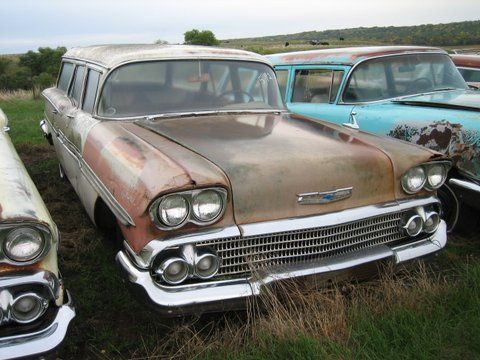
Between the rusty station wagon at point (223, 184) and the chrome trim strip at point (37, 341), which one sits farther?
the rusty station wagon at point (223, 184)

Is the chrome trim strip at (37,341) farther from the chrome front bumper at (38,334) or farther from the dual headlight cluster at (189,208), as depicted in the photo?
the dual headlight cluster at (189,208)

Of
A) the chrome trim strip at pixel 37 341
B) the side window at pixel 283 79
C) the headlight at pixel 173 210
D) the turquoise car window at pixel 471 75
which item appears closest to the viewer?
the chrome trim strip at pixel 37 341

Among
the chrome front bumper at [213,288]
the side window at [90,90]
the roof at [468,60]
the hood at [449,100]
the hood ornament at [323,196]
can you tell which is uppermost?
the side window at [90,90]

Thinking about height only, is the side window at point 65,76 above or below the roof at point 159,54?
below

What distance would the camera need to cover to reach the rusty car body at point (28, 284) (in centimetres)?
192

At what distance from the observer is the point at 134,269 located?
2.30 meters

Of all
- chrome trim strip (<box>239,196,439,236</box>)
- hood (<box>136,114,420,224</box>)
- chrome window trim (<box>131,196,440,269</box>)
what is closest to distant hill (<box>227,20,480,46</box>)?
hood (<box>136,114,420,224</box>)

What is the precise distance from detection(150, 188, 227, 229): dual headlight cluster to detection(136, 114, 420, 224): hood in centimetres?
10

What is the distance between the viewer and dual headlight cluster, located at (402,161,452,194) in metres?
2.87

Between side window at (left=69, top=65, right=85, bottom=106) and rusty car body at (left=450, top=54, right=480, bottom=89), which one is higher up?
side window at (left=69, top=65, right=85, bottom=106)

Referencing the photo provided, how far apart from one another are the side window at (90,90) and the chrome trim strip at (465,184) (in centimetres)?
275

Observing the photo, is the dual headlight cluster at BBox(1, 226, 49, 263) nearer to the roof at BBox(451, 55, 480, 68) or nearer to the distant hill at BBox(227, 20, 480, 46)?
the roof at BBox(451, 55, 480, 68)

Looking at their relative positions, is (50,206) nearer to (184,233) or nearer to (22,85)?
(184,233)

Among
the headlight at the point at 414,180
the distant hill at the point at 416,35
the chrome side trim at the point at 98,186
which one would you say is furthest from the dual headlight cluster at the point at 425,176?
the distant hill at the point at 416,35
